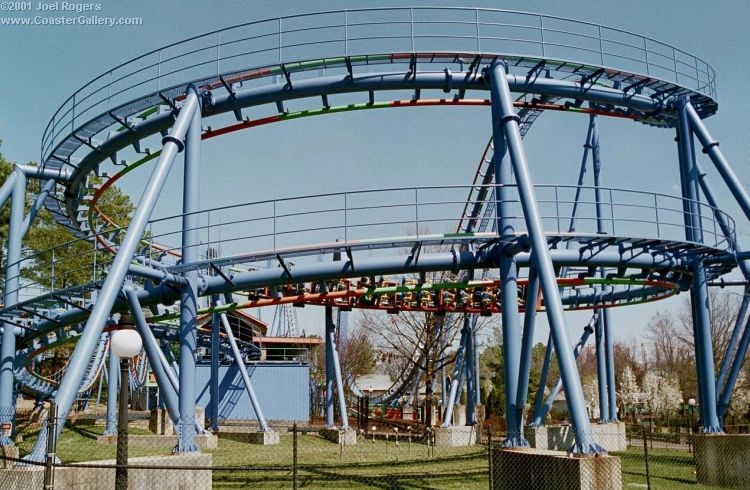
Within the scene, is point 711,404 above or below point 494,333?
below

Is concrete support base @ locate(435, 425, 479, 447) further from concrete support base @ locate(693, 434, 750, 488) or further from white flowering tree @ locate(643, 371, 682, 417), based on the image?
white flowering tree @ locate(643, 371, 682, 417)

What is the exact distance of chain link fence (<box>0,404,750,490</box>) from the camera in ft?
40.2

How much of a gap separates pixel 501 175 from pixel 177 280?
7.83 m

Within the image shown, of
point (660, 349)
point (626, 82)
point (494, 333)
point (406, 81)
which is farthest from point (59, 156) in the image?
point (660, 349)

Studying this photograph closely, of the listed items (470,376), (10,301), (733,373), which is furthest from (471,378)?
(10,301)

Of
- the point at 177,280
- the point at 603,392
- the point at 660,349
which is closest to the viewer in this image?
the point at 177,280

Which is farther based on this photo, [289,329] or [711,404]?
[289,329]

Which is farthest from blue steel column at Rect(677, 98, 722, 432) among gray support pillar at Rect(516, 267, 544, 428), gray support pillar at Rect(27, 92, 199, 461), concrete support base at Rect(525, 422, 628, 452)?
gray support pillar at Rect(27, 92, 199, 461)

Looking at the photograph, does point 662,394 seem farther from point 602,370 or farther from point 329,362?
point 329,362

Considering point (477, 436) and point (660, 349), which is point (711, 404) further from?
point (660, 349)

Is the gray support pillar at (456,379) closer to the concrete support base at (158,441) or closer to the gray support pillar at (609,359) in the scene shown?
the gray support pillar at (609,359)

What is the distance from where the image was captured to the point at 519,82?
18.7m

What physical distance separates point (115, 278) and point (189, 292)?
250 centimetres

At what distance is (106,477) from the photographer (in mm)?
12867
